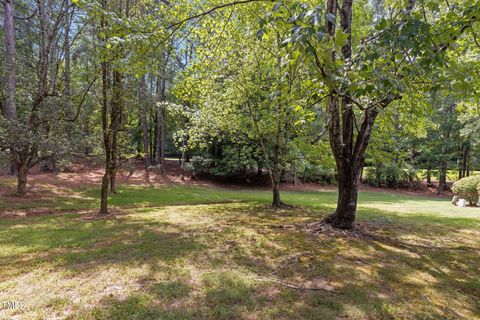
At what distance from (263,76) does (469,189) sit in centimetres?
1124

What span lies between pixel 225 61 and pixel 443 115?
2141 cm

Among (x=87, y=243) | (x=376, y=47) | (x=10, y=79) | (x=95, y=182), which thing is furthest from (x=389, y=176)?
(x=10, y=79)

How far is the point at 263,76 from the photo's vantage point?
28.4 ft

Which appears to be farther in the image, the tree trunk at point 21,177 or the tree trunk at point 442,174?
the tree trunk at point 442,174

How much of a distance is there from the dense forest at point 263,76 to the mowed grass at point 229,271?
1.61 m

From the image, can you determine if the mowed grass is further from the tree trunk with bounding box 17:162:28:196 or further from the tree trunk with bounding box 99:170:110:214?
the tree trunk with bounding box 17:162:28:196

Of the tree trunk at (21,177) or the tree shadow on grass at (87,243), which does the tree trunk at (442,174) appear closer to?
the tree shadow on grass at (87,243)

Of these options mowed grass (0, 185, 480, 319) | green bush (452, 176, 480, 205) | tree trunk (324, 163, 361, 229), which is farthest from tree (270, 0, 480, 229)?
green bush (452, 176, 480, 205)

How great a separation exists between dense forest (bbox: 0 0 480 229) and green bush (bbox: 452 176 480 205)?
4000 millimetres

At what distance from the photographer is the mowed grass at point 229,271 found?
2.58m

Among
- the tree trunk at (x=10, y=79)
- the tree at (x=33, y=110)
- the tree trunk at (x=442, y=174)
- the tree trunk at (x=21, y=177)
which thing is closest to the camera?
the tree trunk at (x=10, y=79)

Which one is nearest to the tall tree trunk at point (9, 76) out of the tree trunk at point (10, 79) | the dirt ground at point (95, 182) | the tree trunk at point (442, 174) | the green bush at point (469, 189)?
the tree trunk at point (10, 79)

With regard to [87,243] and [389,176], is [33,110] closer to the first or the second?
[87,243]

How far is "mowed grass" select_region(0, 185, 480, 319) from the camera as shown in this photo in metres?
2.58
